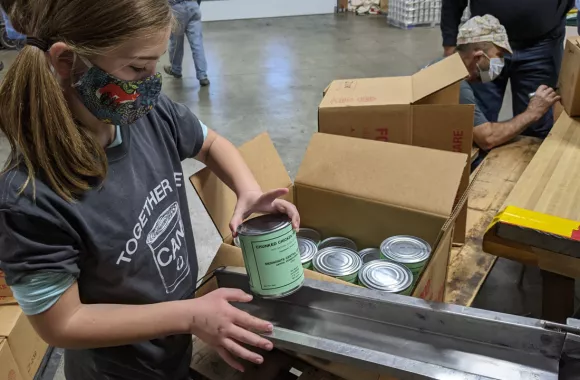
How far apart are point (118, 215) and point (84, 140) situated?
0.46 feet

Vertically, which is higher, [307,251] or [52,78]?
[52,78]

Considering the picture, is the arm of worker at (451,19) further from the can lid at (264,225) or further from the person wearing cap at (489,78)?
the can lid at (264,225)

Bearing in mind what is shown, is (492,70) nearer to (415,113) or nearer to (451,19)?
(451,19)

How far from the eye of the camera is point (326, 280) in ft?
3.55

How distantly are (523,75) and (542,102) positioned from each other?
536mm

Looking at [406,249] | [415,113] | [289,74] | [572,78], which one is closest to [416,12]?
[289,74]

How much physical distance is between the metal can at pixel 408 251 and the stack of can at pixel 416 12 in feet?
19.1

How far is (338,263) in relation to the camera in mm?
1396

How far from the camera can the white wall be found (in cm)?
764

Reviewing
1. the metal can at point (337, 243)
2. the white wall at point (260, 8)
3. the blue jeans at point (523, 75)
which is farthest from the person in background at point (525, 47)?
the white wall at point (260, 8)

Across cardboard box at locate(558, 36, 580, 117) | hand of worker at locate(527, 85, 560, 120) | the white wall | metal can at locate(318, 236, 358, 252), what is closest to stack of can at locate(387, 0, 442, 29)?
the white wall

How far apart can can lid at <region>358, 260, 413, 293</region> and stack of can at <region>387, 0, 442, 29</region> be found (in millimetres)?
5920

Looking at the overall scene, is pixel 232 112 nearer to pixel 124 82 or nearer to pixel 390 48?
pixel 390 48

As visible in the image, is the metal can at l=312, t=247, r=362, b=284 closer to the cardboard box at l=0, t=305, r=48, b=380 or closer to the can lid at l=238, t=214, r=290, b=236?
the can lid at l=238, t=214, r=290, b=236
